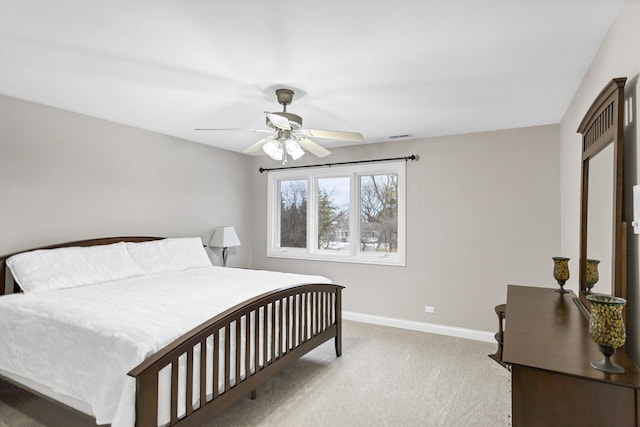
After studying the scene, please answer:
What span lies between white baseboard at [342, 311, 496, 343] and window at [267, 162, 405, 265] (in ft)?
2.39

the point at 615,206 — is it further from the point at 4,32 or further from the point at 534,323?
the point at 4,32

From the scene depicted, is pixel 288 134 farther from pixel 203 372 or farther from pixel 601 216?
pixel 601 216

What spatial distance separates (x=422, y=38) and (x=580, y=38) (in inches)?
34.4

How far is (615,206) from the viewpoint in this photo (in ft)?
5.14

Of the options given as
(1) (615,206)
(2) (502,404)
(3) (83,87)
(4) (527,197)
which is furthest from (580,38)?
(3) (83,87)

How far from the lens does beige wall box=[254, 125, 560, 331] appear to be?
370 cm

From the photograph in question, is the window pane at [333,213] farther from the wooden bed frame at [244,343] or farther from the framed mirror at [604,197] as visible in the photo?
the framed mirror at [604,197]

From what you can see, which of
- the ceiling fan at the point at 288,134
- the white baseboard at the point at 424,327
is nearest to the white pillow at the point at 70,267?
the ceiling fan at the point at 288,134

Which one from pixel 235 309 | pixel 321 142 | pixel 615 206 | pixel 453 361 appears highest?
pixel 321 142

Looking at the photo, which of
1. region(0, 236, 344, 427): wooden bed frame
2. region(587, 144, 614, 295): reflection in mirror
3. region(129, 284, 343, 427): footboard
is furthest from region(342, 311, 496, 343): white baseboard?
region(587, 144, 614, 295): reflection in mirror

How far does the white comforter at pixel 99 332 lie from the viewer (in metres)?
1.73

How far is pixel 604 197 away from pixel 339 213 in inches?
134

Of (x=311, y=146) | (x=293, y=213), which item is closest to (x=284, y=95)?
(x=311, y=146)

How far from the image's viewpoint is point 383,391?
277 cm
